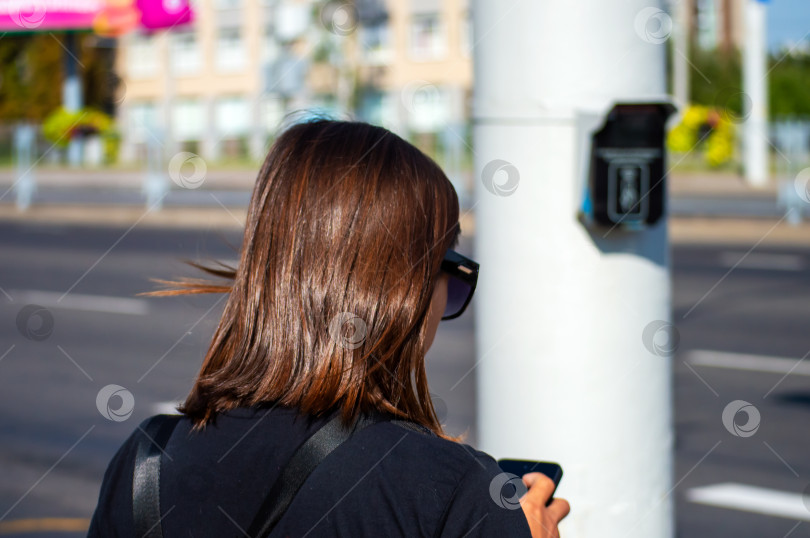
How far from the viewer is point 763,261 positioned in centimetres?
1291

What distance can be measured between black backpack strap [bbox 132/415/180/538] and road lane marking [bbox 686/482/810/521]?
3.81 metres

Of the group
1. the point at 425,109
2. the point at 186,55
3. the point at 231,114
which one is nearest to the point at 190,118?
the point at 231,114

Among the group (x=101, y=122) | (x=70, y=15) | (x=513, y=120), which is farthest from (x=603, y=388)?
(x=70, y=15)

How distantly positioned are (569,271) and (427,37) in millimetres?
38363

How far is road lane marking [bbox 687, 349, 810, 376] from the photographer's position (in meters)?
7.19

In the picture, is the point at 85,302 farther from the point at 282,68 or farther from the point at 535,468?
the point at 282,68

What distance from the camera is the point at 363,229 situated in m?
1.31

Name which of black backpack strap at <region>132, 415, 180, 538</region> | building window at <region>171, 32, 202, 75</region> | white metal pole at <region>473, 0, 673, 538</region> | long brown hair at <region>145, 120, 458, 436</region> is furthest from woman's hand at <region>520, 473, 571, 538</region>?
building window at <region>171, 32, 202, 75</region>

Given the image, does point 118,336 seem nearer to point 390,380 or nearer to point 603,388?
point 603,388

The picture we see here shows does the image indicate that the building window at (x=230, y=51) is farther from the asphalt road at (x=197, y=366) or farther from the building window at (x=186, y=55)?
the asphalt road at (x=197, y=366)

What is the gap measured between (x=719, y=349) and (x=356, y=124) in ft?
22.8

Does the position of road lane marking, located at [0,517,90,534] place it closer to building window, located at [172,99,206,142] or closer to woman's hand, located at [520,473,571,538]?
woman's hand, located at [520,473,571,538]

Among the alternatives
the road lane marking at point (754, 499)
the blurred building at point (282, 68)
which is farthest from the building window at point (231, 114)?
the road lane marking at point (754, 499)

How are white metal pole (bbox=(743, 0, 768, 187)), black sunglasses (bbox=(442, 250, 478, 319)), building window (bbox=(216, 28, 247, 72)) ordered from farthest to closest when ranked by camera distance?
building window (bbox=(216, 28, 247, 72)) < white metal pole (bbox=(743, 0, 768, 187)) < black sunglasses (bbox=(442, 250, 478, 319))
